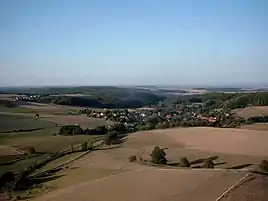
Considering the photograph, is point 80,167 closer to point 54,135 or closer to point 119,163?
point 119,163

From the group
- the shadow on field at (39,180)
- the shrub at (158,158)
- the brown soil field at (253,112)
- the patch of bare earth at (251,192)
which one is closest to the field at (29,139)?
the shadow on field at (39,180)

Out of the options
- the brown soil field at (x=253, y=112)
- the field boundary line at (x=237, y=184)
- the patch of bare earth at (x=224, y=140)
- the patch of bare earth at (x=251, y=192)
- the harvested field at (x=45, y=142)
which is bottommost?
the harvested field at (x=45, y=142)

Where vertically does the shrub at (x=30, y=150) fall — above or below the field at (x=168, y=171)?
below

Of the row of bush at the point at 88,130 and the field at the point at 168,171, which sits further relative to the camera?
the row of bush at the point at 88,130

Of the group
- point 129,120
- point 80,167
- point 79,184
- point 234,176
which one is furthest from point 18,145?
point 129,120

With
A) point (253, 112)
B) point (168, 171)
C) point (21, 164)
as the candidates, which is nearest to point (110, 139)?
point (21, 164)

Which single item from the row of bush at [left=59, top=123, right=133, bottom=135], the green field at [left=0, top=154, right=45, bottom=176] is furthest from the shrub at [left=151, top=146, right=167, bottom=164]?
the row of bush at [left=59, top=123, right=133, bottom=135]

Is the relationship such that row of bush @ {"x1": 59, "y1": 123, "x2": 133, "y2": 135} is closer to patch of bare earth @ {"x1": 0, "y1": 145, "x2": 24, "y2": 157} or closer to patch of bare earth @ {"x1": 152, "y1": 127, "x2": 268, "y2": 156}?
patch of bare earth @ {"x1": 152, "y1": 127, "x2": 268, "y2": 156}

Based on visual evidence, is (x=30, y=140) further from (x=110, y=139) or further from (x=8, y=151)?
(x=110, y=139)

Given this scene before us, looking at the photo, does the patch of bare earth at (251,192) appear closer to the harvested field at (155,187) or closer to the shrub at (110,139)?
the harvested field at (155,187)
